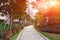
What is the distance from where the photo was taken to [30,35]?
7.73ft

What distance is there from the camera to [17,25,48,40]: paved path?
2.33m

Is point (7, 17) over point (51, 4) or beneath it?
beneath

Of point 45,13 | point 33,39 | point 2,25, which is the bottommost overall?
point 33,39

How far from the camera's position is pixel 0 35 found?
2.43m

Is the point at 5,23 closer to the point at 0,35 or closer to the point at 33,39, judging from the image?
the point at 0,35

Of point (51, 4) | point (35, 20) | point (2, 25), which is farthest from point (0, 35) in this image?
point (51, 4)

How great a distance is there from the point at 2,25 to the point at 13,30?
152 millimetres

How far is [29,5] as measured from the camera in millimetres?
2418

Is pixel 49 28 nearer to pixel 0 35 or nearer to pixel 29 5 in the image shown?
pixel 29 5

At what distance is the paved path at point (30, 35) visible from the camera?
233cm

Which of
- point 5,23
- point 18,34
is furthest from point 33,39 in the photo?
point 5,23

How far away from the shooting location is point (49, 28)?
232cm

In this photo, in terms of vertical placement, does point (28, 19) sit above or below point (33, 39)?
above

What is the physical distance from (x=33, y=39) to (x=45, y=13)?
0.35m
